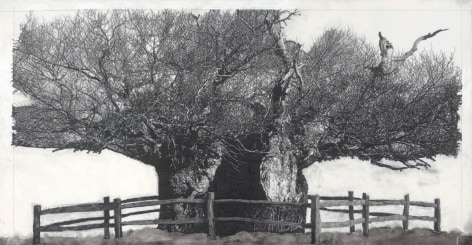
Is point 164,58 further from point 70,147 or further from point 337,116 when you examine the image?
point 337,116

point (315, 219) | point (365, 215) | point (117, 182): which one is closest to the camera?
point (315, 219)

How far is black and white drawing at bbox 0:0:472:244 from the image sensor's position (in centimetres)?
1238

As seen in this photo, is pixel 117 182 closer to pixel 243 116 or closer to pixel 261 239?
pixel 243 116

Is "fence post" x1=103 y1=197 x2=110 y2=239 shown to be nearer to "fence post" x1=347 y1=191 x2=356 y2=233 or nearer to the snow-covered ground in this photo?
the snow-covered ground

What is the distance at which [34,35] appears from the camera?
12.4m

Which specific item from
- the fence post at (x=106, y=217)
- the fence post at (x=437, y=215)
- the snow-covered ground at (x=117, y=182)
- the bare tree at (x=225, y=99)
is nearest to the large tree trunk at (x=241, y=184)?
the bare tree at (x=225, y=99)

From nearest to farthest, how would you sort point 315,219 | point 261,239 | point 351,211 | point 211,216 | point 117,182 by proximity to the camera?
point 315,219
point 117,182
point 261,239
point 211,216
point 351,211

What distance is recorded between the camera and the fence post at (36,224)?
12.2 m

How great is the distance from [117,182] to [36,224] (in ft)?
5.20

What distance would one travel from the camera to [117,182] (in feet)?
40.4

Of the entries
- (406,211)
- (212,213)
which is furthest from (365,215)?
(212,213)

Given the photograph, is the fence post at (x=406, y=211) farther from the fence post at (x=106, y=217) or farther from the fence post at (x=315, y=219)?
the fence post at (x=106, y=217)

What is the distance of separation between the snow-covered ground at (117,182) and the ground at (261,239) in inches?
7.4

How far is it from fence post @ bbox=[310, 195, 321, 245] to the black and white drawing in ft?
0.27
